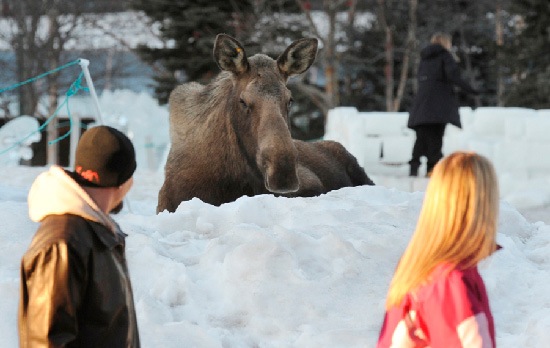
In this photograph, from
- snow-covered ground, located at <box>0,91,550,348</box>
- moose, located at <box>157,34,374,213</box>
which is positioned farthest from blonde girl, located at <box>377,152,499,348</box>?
moose, located at <box>157,34,374,213</box>

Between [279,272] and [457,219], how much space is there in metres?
2.73

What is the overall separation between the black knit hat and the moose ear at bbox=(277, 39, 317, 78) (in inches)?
204

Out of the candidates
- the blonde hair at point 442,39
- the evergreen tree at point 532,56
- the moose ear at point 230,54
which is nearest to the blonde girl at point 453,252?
the moose ear at point 230,54

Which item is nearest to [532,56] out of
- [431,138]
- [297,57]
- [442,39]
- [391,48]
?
[391,48]

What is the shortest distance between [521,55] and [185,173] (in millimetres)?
16916

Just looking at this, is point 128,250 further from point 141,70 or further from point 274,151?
point 141,70

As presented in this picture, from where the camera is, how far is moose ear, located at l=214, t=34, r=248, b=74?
8.24 m

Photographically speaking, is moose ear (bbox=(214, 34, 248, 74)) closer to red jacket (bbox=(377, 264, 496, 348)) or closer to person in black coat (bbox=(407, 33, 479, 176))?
person in black coat (bbox=(407, 33, 479, 176))

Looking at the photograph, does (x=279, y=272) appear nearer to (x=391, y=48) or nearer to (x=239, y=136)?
(x=239, y=136)

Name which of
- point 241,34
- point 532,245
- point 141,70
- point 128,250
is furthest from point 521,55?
point 128,250

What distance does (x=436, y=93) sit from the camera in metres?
12.7

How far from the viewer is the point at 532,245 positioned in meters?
7.40

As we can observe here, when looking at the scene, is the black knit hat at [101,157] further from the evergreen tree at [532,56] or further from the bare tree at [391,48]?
the bare tree at [391,48]

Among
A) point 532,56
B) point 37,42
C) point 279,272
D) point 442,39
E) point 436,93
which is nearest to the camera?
point 279,272
